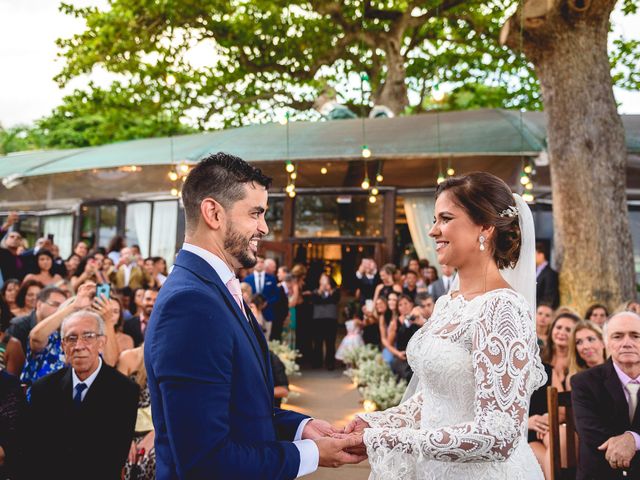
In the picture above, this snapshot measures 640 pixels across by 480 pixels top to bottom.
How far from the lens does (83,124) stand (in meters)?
28.7

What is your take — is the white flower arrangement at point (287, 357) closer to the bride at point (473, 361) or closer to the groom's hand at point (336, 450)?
the bride at point (473, 361)

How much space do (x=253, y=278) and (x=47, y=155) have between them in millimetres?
6103

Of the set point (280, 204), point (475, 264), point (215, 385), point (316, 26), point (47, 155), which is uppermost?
point (316, 26)

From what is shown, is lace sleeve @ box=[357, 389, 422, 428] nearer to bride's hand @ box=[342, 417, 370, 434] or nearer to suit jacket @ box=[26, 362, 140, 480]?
bride's hand @ box=[342, 417, 370, 434]

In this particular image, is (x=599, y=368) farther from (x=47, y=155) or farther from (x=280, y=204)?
(x=47, y=155)

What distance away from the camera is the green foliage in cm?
1277

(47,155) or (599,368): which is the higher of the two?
(47,155)

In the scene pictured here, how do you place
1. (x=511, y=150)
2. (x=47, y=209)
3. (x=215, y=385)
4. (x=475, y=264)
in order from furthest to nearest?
1. (x=47, y=209)
2. (x=511, y=150)
3. (x=475, y=264)
4. (x=215, y=385)

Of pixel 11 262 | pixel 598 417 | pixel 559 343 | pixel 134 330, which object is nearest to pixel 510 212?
pixel 598 417

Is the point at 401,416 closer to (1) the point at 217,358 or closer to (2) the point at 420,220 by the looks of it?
(1) the point at 217,358

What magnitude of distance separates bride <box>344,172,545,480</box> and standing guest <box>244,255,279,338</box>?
7568 mm

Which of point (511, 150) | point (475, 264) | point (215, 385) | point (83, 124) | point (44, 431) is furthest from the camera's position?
point (83, 124)

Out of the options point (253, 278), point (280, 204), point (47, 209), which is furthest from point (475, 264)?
point (47, 209)

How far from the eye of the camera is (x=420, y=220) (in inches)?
518
